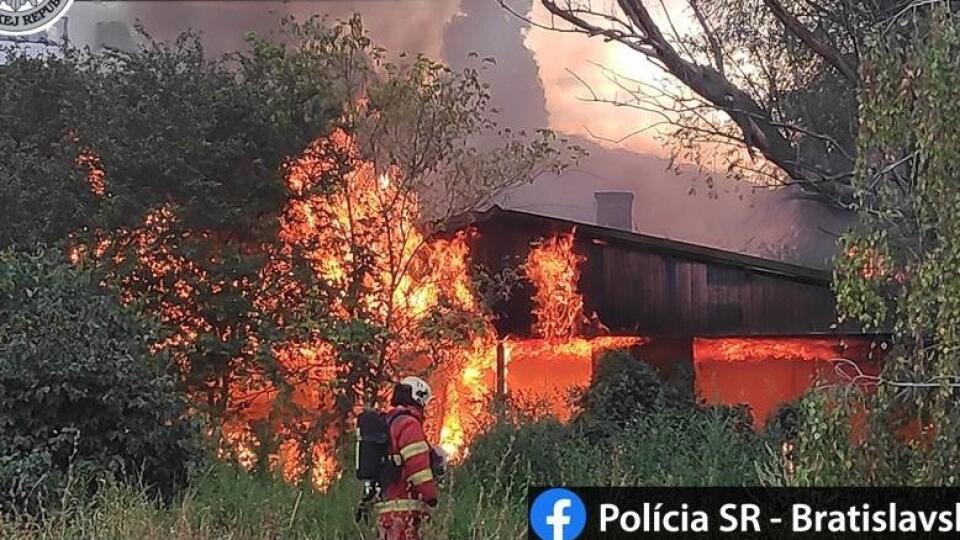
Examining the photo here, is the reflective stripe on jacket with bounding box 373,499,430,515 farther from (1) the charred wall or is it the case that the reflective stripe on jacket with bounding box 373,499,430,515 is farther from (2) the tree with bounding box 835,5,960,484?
(1) the charred wall

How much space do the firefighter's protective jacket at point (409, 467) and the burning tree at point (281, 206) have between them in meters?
5.04

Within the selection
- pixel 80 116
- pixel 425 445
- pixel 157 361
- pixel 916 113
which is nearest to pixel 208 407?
pixel 157 361

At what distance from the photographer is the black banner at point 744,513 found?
5746mm

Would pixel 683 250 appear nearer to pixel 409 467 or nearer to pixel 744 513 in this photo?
pixel 744 513

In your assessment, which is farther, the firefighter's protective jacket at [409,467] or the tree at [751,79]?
the tree at [751,79]

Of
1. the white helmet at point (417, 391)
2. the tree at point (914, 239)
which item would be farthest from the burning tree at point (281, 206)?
the tree at point (914, 239)

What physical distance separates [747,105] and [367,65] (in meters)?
4.07

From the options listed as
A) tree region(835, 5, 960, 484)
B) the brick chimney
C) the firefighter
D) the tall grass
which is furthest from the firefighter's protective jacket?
the brick chimney

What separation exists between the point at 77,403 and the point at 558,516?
3.46 m

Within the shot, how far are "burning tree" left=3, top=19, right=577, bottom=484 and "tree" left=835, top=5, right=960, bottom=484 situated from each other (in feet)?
21.6

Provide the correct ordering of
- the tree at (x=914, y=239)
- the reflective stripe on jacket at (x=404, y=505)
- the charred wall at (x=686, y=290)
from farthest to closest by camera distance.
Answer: the charred wall at (x=686, y=290) < the reflective stripe on jacket at (x=404, y=505) < the tree at (x=914, y=239)

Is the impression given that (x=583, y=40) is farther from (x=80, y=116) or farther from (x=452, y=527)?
(x=452, y=527)

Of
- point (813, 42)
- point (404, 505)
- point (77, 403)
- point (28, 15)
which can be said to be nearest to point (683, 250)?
point (813, 42)

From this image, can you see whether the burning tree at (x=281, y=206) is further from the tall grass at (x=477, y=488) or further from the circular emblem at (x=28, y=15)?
the tall grass at (x=477, y=488)
